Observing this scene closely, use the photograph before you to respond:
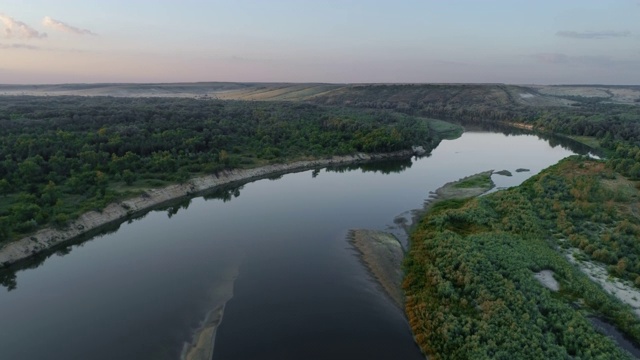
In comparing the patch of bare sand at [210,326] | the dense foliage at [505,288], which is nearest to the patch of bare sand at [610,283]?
the dense foliage at [505,288]

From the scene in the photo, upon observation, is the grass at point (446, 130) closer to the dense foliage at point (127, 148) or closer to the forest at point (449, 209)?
the dense foliage at point (127, 148)

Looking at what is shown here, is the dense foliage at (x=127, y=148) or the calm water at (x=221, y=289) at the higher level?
the dense foliage at (x=127, y=148)

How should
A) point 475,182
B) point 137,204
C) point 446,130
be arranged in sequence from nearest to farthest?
point 137,204
point 475,182
point 446,130

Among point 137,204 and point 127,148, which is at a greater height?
point 127,148

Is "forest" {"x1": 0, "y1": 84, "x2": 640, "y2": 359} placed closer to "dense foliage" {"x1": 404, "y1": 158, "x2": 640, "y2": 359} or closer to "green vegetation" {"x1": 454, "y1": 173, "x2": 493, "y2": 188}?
"dense foliage" {"x1": 404, "y1": 158, "x2": 640, "y2": 359}

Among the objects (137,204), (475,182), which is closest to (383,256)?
(137,204)

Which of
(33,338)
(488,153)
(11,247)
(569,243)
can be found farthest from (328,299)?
(488,153)

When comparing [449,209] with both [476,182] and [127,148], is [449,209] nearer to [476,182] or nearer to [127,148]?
[476,182]
